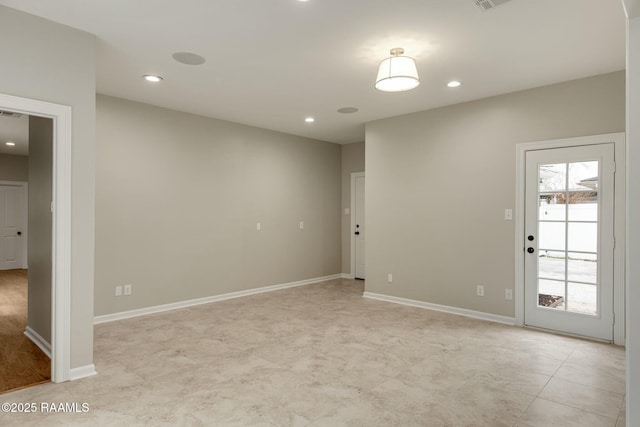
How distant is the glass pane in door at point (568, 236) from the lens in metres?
3.94

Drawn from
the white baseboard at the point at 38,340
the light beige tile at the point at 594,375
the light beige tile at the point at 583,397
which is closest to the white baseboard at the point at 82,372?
the white baseboard at the point at 38,340

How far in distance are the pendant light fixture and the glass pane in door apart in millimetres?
2187

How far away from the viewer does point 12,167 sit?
8.73 metres

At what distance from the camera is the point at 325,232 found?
7441 mm

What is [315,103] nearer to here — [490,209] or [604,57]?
[490,209]

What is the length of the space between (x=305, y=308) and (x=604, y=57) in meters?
4.38

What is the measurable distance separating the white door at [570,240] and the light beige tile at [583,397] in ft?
4.48

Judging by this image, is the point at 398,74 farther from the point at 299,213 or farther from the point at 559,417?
the point at 299,213

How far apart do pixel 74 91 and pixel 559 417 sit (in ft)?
13.9

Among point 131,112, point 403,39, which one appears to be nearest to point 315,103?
point 403,39

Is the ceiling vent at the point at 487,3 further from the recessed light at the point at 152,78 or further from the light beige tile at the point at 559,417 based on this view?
the recessed light at the point at 152,78

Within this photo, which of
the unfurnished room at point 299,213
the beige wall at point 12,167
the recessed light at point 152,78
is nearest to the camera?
the unfurnished room at point 299,213

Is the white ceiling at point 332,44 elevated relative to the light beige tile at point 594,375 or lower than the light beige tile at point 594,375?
elevated

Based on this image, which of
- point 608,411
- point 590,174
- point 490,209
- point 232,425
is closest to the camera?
point 232,425
